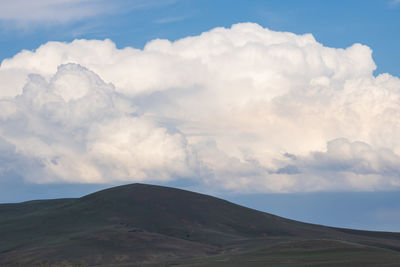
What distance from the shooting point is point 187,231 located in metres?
185

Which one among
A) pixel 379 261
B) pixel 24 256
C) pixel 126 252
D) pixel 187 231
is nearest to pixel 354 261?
pixel 379 261

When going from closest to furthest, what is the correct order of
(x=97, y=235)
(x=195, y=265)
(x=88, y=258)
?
(x=195, y=265) → (x=88, y=258) → (x=97, y=235)

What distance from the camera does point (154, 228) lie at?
188250 mm

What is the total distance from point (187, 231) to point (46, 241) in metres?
42.4

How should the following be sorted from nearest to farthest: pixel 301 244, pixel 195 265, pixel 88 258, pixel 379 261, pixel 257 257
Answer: pixel 379 261 < pixel 195 265 < pixel 257 257 < pixel 301 244 < pixel 88 258

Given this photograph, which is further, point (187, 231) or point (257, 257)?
point (187, 231)

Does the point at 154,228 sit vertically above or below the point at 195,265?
above

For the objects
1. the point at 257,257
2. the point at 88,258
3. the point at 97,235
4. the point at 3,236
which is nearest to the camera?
the point at 257,257

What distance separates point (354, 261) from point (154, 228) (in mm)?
100044

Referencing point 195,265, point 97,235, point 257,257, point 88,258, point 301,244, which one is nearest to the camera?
point 195,265

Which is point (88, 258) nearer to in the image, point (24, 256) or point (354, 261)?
point (24, 256)

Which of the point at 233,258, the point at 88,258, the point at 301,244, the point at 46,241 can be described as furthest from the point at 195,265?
the point at 46,241

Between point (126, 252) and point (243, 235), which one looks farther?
point (243, 235)

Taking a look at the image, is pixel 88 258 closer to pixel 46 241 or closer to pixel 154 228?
pixel 46 241
